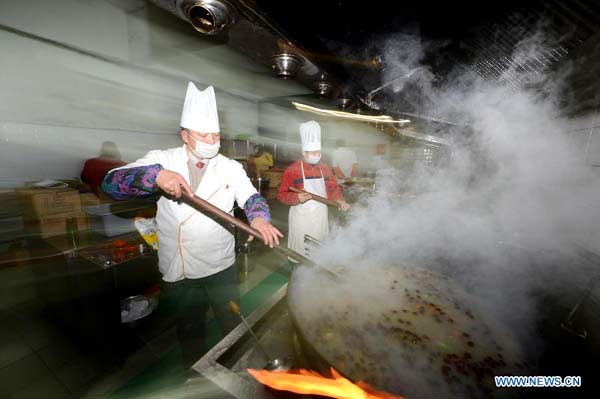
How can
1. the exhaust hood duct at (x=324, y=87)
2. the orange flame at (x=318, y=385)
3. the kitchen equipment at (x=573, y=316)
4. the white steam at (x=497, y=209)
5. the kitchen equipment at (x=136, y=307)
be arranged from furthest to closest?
the kitchen equipment at (x=136, y=307), the exhaust hood duct at (x=324, y=87), the white steam at (x=497, y=209), the kitchen equipment at (x=573, y=316), the orange flame at (x=318, y=385)

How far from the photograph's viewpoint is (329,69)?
1944mm

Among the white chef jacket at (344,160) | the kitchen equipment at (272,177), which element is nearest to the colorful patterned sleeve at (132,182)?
the kitchen equipment at (272,177)

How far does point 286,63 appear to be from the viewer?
181cm

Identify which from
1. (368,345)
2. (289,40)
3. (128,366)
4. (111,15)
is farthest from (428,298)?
(111,15)

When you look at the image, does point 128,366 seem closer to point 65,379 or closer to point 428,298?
point 65,379

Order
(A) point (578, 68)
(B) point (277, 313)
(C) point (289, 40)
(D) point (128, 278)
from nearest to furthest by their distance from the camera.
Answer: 1. (C) point (289, 40)
2. (B) point (277, 313)
3. (A) point (578, 68)
4. (D) point (128, 278)

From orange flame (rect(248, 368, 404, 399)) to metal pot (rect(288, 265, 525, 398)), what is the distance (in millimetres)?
44

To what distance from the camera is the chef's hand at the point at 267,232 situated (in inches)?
A: 69.3

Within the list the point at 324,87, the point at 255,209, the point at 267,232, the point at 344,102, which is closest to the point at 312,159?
the point at 344,102

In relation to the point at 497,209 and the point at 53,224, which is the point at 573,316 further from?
the point at 53,224

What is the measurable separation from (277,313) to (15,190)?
4.99m

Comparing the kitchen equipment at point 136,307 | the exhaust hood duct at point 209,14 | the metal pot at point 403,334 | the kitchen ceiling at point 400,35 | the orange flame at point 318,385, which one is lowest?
the kitchen equipment at point 136,307

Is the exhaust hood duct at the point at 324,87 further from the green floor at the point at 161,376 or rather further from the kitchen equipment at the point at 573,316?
the green floor at the point at 161,376

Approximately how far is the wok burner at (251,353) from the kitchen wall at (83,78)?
13.9ft
